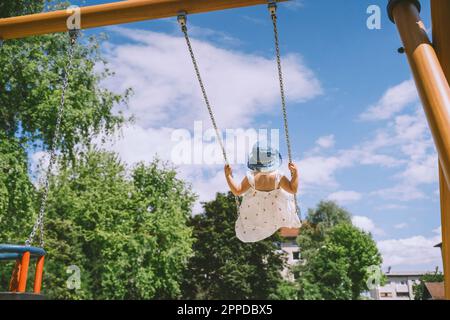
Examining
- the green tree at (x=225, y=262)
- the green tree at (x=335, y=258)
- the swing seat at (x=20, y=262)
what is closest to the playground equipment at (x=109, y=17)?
the swing seat at (x=20, y=262)

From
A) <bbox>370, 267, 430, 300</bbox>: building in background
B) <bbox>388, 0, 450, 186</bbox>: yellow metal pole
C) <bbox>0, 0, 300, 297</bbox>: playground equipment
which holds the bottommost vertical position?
<bbox>388, 0, 450, 186</bbox>: yellow metal pole

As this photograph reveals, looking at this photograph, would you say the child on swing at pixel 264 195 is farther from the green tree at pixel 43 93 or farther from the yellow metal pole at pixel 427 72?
the green tree at pixel 43 93

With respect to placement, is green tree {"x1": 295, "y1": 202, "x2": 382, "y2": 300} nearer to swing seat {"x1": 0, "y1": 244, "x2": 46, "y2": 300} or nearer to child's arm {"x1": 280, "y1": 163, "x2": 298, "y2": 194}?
child's arm {"x1": 280, "y1": 163, "x2": 298, "y2": 194}

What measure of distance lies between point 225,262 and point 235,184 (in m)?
26.6

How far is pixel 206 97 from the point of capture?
444 centimetres

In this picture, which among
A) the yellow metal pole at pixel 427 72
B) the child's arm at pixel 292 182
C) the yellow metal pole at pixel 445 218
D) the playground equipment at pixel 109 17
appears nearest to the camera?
the yellow metal pole at pixel 427 72

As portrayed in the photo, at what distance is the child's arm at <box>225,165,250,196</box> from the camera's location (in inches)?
191

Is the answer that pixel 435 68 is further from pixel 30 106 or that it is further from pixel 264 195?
pixel 30 106

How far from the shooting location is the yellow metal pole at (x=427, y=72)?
1.91 m

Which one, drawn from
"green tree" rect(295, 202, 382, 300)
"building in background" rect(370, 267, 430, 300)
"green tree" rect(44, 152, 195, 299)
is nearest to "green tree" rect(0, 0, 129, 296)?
"green tree" rect(44, 152, 195, 299)

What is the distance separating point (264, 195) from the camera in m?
5.12

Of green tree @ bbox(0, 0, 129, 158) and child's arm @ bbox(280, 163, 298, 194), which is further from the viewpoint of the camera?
green tree @ bbox(0, 0, 129, 158)

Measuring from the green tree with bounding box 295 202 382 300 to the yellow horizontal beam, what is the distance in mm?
30711

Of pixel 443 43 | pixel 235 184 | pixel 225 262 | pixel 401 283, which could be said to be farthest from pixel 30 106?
pixel 401 283
